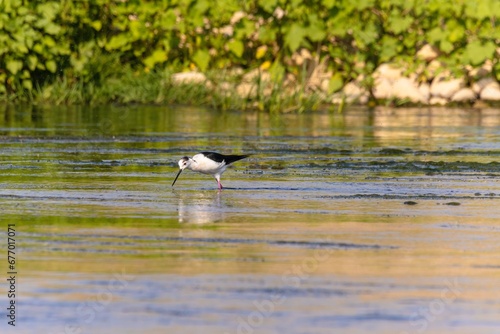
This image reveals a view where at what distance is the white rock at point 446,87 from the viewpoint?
2267cm

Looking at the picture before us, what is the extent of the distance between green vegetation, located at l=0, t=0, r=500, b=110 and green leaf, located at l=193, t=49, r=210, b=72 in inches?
0.9

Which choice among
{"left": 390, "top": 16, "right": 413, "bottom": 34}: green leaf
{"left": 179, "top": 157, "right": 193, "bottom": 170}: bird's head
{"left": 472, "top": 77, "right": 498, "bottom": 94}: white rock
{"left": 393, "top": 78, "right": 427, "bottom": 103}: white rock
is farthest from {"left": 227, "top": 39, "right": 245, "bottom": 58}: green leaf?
A: {"left": 179, "top": 157, "right": 193, "bottom": 170}: bird's head

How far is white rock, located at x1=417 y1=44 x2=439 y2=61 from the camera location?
23.2 m

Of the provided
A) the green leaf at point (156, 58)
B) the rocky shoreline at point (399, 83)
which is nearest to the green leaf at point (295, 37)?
the rocky shoreline at point (399, 83)

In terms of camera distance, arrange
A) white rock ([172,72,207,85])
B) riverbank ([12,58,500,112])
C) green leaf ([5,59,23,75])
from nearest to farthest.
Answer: riverbank ([12,58,500,112]), green leaf ([5,59,23,75]), white rock ([172,72,207,85])

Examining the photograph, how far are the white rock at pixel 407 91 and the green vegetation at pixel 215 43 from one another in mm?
277

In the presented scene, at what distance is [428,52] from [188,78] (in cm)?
412

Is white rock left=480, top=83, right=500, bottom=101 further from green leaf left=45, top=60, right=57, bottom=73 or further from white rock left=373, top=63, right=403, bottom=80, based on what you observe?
green leaf left=45, top=60, right=57, bottom=73

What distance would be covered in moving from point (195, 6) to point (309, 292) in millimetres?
16342

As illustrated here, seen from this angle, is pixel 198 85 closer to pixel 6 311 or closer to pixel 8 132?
→ pixel 8 132

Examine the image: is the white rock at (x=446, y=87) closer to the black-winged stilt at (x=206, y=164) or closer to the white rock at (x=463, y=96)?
the white rock at (x=463, y=96)

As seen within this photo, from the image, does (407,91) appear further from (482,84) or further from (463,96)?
(482,84)

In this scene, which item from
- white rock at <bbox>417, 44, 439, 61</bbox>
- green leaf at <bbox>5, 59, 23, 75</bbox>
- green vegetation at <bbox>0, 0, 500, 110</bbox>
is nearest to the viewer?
A: green leaf at <bbox>5, 59, 23, 75</bbox>

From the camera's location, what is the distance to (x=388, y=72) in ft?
75.2
